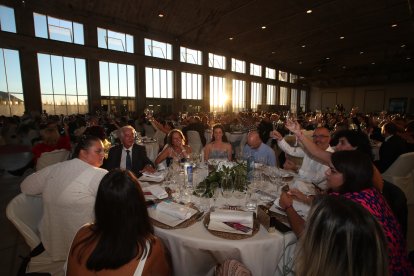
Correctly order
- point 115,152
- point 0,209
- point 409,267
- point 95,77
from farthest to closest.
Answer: point 95,77, point 0,209, point 115,152, point 409,267

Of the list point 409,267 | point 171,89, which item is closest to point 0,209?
point 409,267

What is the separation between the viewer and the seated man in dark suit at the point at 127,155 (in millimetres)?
3584

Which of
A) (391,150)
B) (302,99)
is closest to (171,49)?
(391,150)

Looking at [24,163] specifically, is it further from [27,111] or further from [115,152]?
[27,111]

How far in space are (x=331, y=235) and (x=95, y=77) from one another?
15.5m

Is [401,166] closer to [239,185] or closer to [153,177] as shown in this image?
[239,185]

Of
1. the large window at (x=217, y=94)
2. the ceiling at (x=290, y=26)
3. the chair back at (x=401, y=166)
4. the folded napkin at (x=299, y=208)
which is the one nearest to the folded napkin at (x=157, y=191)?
the folded napkin at (x=299, y=208)

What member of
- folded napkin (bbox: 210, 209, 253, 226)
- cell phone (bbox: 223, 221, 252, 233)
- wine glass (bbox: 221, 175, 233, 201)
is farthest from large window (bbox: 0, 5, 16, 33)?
cell phone (bbox: 223, 221, 252, 233)

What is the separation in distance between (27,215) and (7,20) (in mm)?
13532

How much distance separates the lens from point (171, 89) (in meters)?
18.1

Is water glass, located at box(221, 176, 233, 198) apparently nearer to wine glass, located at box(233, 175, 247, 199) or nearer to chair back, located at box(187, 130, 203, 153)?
wine glass, located at box(233, 175, 247, 199)

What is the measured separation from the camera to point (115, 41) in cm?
1448

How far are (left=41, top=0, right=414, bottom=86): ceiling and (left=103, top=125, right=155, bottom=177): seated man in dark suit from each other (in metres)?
10.2

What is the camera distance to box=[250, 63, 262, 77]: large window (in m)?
24.2
